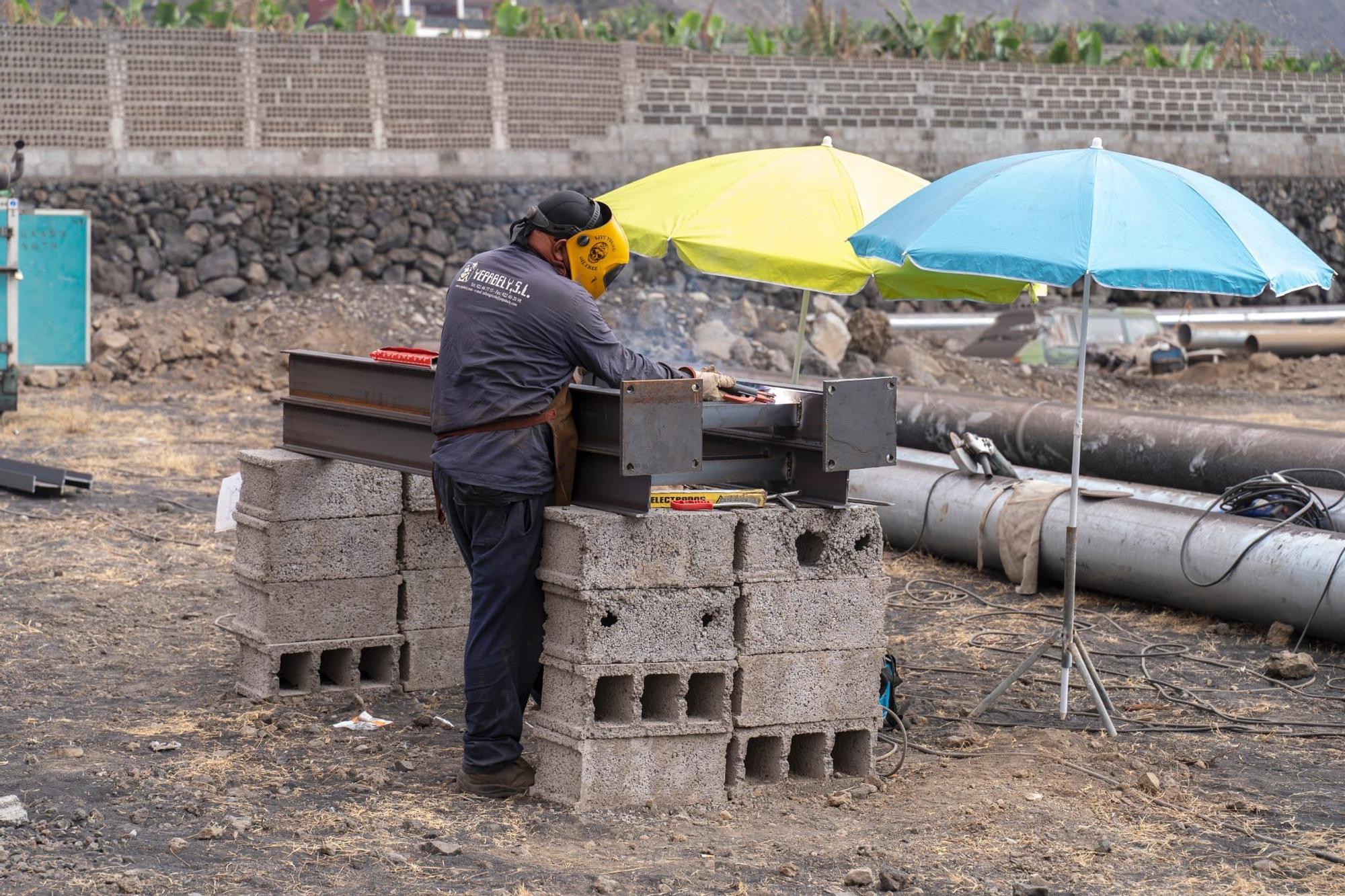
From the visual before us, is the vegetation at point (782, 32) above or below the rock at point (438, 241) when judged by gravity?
above

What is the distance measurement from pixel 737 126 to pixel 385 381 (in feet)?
63.3

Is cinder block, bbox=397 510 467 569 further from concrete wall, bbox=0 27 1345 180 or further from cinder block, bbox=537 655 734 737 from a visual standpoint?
concrete wall, bbox=0 27 1345 180

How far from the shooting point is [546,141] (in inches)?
930

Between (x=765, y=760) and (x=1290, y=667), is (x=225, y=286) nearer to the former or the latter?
(x=1290, y=667)

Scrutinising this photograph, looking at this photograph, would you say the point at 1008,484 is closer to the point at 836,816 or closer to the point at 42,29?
the point at 836,816

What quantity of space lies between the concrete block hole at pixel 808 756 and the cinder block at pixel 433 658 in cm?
187

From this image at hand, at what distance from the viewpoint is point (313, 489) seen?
21.7 feet

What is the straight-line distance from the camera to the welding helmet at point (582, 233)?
5.39 metres

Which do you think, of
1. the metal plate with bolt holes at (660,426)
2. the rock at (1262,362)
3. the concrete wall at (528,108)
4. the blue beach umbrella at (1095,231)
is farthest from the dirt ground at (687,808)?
the rock at (1262,362)

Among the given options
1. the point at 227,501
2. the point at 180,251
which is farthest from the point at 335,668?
the point at 180,251

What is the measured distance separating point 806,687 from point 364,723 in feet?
6.59

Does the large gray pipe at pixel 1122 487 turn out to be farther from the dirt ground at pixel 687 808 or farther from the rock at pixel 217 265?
the rock at pixel 217 265

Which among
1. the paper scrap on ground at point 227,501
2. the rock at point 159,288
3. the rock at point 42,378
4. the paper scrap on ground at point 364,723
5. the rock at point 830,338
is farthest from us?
the rock at point 159,288

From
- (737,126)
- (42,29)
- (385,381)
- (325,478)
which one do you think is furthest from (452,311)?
(737,126)
